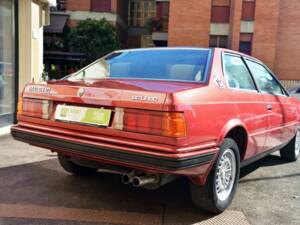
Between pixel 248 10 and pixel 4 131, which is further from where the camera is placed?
pixel 248 10

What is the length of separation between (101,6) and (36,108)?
23.7 meters

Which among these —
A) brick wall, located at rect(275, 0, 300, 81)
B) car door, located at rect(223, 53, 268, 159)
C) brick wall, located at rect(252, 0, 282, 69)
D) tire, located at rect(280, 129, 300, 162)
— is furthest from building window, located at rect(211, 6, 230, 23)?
car door, located at rect(223, 53, 268, 159)

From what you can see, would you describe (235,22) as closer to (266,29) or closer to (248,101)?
(266,29)

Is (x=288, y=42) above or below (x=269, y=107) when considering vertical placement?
above

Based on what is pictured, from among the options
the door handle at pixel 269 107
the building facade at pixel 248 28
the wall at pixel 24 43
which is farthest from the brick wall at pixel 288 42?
the door handle at pixel 269 107

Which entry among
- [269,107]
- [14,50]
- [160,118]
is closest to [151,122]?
[160,118]

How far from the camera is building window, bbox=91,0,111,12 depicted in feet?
85.5

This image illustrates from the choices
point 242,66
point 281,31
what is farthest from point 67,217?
point 281,31

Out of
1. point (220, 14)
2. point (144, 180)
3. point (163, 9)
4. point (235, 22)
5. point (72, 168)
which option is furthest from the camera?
point (163, 9)

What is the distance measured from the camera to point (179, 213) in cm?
380

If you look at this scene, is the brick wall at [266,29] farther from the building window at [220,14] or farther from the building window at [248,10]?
the building window at [220,14]

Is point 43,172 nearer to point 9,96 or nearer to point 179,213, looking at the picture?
point 179,213

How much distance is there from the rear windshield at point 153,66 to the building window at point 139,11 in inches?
1150

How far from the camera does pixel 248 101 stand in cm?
421
